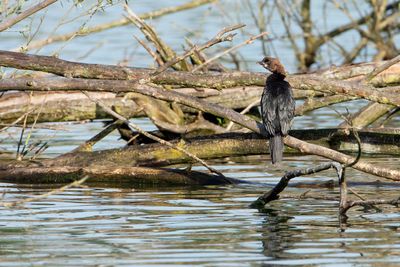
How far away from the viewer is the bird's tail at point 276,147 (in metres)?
8.74


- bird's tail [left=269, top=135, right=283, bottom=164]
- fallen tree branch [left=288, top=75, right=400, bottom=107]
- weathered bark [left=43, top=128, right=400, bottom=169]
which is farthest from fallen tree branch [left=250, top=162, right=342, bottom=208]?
weathered bark [left=43, top=128, right=400, bottom=169]

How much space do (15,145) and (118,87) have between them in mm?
4713

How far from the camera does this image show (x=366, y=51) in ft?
59.9

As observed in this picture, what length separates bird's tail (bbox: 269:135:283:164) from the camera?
8.74 meters

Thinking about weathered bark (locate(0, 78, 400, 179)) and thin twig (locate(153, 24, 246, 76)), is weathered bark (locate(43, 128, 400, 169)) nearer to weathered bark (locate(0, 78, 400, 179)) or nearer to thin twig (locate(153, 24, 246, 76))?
weathered bark (locate(0, 78, 400, 179))

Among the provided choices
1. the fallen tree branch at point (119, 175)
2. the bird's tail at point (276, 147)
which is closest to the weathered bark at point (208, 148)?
the fallen tree branch at point (119, 175)

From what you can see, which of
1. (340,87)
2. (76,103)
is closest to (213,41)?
(340,87)

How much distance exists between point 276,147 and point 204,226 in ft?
4.28

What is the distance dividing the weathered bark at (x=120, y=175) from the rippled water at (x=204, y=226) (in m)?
0.11

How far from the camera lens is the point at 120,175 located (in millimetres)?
9555

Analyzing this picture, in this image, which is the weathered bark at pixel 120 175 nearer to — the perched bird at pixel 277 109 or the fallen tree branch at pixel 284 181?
the perched bird at pixel 277 109

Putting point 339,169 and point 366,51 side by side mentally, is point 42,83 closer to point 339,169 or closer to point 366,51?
point 339,169

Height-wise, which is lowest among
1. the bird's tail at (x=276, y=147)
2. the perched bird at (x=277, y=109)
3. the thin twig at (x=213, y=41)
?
the bird's tail at (x=276, y=147)

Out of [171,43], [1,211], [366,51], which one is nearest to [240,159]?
[1,211]
